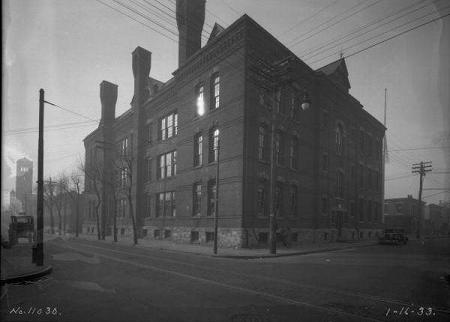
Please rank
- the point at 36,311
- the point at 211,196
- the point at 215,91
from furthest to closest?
the point at 215,91 → the point at 211,196 → the point at 36,311

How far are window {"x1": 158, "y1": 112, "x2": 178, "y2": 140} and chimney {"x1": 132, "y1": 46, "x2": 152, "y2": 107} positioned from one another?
544 cm

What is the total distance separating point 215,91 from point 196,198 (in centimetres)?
869

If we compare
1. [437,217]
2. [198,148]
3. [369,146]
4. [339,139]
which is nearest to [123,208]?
[198,148]

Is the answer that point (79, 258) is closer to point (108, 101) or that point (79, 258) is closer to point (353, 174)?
point (353, 174)

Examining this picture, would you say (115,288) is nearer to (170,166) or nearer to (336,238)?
(170,166)

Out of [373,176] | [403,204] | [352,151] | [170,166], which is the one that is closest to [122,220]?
[170,166]

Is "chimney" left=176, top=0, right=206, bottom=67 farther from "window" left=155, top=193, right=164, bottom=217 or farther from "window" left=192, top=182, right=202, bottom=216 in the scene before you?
"window" left=155, top=193, right=164, bottom=217

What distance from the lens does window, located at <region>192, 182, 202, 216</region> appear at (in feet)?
88.4

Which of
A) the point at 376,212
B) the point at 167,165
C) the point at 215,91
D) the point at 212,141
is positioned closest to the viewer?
the point at 212,141

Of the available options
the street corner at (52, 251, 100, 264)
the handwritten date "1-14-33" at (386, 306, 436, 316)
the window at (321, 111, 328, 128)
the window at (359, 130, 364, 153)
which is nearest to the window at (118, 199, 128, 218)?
the street corner at (52, 251, 100, 264)

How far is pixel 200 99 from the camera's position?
91.3 feet

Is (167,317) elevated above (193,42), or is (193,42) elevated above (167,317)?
(193,42)

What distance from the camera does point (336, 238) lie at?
33062 mm

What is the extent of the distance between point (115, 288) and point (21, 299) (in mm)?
2097
